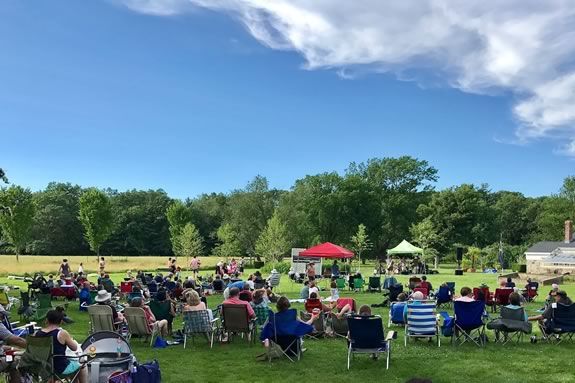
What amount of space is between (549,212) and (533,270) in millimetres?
31768

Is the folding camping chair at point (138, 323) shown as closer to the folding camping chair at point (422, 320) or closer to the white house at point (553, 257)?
the folding camping chair at point (422, 320)

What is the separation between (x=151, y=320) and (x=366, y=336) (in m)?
4.38

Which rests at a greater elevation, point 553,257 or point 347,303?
point 553,257

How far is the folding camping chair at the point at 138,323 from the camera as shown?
1024 centimetres

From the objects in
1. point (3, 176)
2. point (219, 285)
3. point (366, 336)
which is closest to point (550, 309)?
point (366, 336)

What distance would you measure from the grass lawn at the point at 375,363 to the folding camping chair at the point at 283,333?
18 cm

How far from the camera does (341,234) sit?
64375mm

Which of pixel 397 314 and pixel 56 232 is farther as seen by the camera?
pixel 56 232

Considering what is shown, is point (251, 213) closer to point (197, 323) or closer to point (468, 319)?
point (197, 323)

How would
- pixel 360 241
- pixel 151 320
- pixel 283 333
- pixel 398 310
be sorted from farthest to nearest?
pixel 360 241 < pixel 398 310 < pixel 151 320 < pixel 283 333

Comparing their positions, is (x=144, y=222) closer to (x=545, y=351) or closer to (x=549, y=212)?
(x=549, y=212)

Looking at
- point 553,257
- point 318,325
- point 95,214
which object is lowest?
point 318,325

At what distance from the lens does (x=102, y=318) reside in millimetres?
9961

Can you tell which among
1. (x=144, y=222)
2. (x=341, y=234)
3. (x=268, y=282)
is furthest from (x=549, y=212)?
(x=268, y=282)
